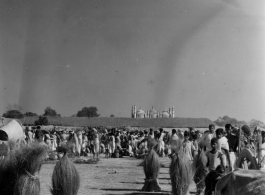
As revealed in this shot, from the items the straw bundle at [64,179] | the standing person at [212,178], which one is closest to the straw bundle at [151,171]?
the standing person at [212,178]

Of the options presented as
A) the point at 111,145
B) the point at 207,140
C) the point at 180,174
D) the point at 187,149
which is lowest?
the point at 180,174

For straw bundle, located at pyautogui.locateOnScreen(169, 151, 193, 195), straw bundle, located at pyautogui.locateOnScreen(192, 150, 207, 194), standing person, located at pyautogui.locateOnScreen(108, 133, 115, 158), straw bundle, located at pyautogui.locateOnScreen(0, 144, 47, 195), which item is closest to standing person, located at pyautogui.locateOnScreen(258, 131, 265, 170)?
straw bundle, located at pyautogui.locateOnScreen(192, 150, 207, 194)

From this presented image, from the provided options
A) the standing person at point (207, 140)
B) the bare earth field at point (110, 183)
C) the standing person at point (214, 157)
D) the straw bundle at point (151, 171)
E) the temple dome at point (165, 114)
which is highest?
the temple dome at point (165, 114)

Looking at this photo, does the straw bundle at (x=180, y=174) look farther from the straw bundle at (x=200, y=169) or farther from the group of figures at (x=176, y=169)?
the straw bundle at (x=200, y=169)

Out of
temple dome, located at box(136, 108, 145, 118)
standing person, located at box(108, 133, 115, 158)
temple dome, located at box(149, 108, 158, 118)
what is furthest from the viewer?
temple dome, located at box(136, 108, 145, 118)

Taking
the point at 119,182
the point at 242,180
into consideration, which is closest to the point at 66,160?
the point at 242,180

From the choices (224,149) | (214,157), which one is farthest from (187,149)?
(214,157)

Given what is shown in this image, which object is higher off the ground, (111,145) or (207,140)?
(207,140)

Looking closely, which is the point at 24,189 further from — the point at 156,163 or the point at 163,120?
the point at 163,120

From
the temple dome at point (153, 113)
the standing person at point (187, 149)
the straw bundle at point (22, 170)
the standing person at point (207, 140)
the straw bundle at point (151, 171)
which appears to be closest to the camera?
the straw bundle at point (22, 170)

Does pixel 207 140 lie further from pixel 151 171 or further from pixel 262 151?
pixel 262 151

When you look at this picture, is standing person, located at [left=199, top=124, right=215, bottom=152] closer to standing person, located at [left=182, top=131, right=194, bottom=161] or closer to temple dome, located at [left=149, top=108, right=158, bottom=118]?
standing person, located at [left=182, top=131, right=194, bottom=161]

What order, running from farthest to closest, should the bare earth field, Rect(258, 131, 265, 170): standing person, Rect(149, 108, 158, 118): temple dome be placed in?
Rect(149, 108, 158, 118): temple dome < the bare earth field < Rect(258, 131, 265, 170): standing person

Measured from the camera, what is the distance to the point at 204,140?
9.76 meters
